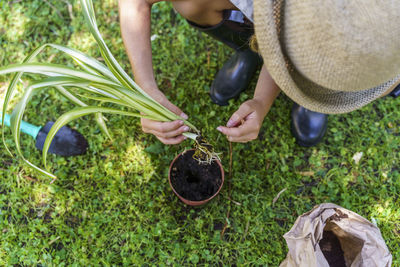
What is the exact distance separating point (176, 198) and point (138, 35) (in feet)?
3.30

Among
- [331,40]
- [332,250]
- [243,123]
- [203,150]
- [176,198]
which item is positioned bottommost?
[332,250]

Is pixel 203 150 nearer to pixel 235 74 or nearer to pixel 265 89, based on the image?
pixel 265 89

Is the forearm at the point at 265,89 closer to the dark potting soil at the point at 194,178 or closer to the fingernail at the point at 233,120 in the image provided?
the fingernail at the point at 233,120

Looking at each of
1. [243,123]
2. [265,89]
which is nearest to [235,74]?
[265,89]

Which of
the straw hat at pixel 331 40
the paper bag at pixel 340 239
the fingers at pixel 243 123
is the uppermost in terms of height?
the straw hat at pixel 331 40

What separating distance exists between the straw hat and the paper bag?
819 millimetres

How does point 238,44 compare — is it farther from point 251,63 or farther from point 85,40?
point 85,40

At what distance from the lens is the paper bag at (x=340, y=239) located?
137 centimetres

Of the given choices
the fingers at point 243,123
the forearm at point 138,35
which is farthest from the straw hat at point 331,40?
the forearm at point 138,35

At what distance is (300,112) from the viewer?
1964 millimetres

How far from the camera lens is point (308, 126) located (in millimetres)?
1916

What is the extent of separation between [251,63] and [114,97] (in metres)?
1.09

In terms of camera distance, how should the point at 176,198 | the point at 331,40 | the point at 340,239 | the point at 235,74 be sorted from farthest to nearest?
the point at 235,74
the point at 176,198
the point at 340,239
the point at 331,40

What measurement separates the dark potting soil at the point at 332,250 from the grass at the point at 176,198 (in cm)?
22
